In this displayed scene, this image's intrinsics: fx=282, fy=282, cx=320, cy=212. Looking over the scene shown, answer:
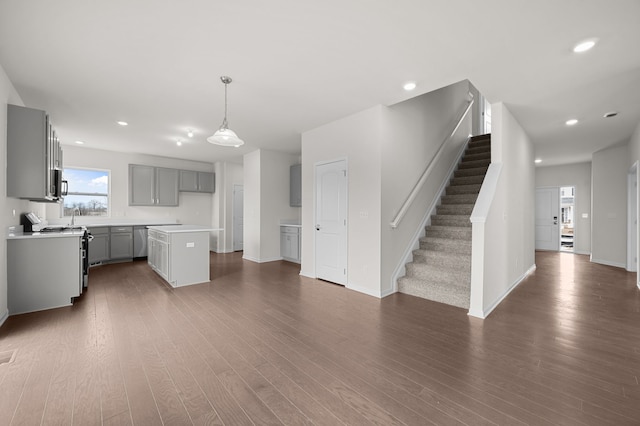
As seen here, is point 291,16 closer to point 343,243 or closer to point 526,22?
point 526,22

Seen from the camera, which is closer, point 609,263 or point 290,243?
point 609,263

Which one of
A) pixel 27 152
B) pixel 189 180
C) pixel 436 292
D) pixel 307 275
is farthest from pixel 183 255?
pixel 189 180

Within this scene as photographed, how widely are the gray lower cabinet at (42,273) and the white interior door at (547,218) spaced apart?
443 inches

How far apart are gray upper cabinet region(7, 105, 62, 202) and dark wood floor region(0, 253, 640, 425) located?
1496 millimetres

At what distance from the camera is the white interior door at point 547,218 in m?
8.50

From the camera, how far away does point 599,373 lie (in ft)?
7.04

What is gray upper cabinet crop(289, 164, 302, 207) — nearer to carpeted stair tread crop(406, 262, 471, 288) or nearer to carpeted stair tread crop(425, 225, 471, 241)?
carpeted stair tread crop(425, 225, 471, 241)

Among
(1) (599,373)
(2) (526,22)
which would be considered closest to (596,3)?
(2) (526,22)

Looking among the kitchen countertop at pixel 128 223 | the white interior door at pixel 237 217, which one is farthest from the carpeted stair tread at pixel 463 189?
the kitchen countertop at pixel 128 223

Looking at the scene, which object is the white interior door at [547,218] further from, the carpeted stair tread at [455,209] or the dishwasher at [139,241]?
the dishwasher at [139,241]

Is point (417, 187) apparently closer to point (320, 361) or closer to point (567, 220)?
point (320, 361)

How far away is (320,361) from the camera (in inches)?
91.4

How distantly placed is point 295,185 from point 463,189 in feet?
12.5

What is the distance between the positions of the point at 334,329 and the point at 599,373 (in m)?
2.13
